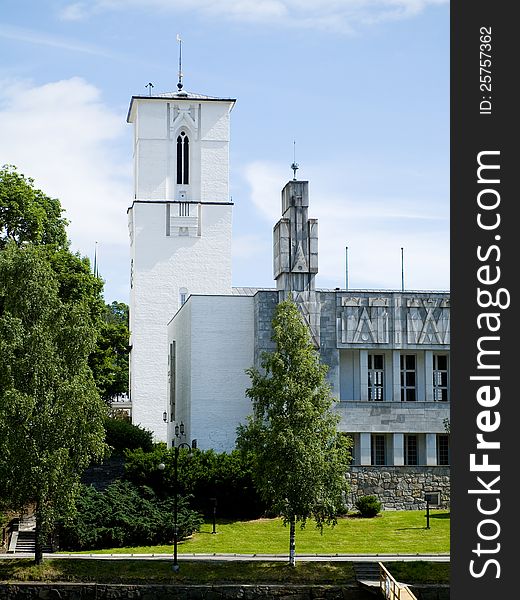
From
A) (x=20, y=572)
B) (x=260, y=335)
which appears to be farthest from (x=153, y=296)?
(x=20, y=572)

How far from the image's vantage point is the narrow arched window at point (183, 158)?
2734 inches

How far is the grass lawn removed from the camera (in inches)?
1400

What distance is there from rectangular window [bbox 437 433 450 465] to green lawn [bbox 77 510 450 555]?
3.82 metres

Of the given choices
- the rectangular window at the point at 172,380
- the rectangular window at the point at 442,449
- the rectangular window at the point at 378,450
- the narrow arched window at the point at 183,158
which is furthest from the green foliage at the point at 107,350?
the rectangular window at the point at 442,449

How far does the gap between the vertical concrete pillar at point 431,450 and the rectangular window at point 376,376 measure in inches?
111

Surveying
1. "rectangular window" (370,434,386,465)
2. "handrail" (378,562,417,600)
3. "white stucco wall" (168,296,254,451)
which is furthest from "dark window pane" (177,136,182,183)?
"handrail" (378,562,417,600)

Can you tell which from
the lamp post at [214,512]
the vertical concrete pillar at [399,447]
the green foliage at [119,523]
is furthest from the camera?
the vertical concrete pillar at [399,447]

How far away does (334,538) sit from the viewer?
42.3 m

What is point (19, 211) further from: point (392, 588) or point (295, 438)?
point (392, 588)

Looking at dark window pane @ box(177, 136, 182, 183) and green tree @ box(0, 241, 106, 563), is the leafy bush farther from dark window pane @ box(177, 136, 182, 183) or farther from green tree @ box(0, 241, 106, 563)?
dark window pane @ box(177, 136, 182, 183)

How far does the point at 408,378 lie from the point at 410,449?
10.7 feet

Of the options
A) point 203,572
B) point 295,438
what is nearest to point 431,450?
point 295,438

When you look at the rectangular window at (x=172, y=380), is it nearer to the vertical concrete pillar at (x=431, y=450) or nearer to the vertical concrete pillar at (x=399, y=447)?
Result: the vertical concrete pillar at (x=399, y=447)

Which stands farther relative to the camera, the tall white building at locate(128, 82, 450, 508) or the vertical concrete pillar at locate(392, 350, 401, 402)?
the vertical concrete pillar at locate(392, 350, 401, 402)
